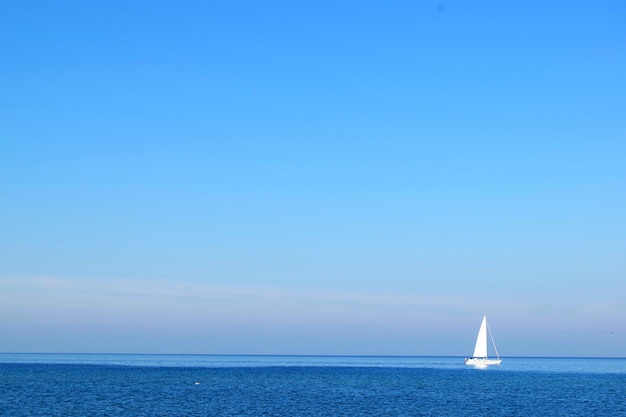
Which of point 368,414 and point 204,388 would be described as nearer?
point 368,414

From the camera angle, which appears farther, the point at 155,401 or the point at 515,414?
the point at 155,401

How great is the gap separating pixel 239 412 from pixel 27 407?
852 inches

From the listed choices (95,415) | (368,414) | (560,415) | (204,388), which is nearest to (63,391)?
(204,388)

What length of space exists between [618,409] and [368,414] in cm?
2946

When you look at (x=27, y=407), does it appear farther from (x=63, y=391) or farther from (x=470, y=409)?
(x=470, y=409)

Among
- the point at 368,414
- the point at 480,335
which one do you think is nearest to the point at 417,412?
the point at 368,414

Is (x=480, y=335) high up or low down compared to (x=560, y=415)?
up

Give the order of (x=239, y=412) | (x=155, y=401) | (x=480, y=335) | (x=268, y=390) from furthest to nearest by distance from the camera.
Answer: (x=480, y=335) → (x=268, y=390) → (x=155, y=401) → (x=239, y=412)

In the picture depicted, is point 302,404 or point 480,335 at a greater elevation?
point 480,335

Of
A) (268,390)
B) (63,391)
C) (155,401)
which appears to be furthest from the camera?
(268,390)

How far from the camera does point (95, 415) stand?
224ft

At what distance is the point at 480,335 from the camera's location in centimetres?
19712

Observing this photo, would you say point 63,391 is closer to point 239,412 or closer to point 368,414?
point 239,412

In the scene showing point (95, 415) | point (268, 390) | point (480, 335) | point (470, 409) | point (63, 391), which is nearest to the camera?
point (95, 415)
